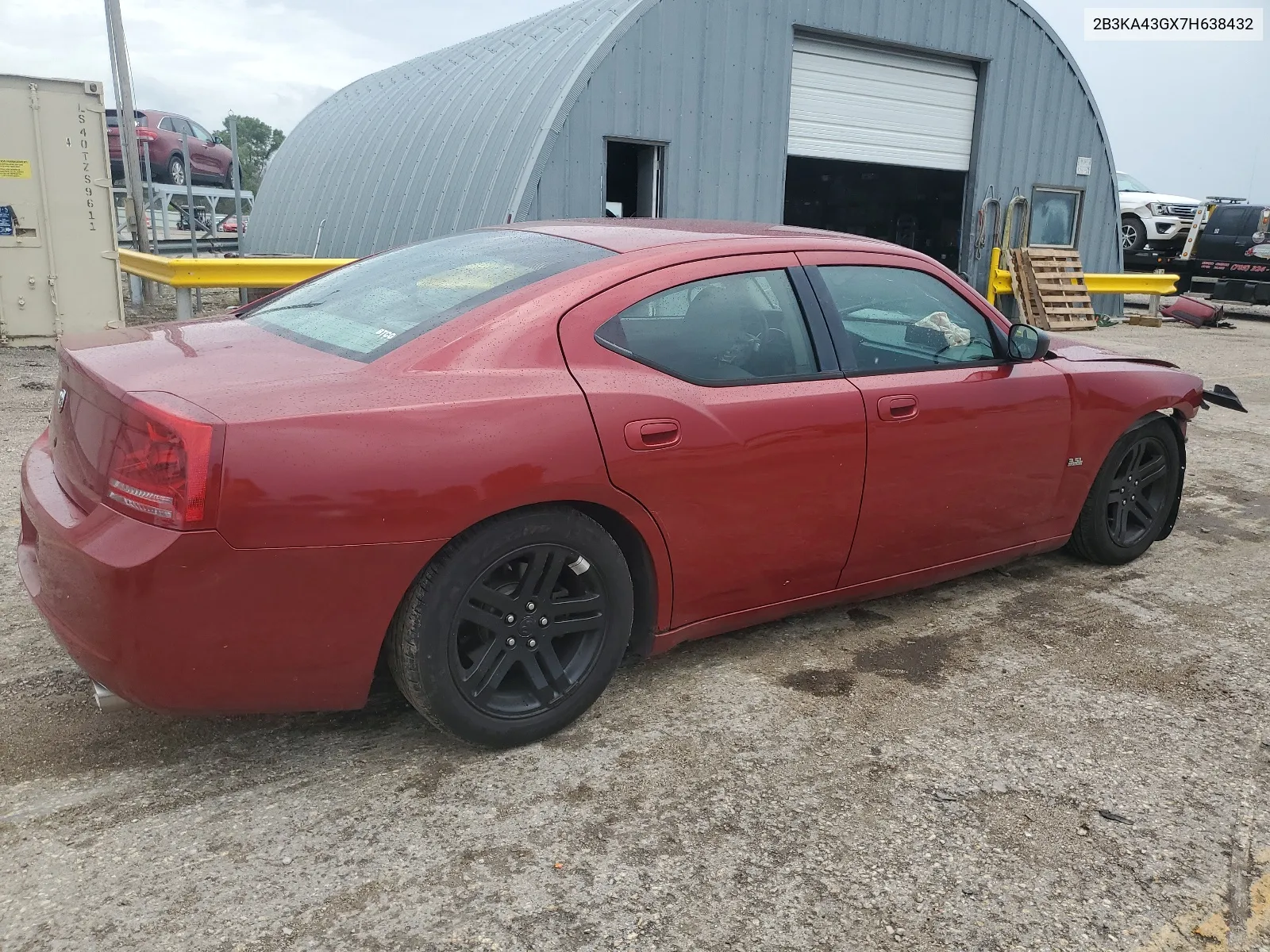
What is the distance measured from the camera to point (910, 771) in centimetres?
289

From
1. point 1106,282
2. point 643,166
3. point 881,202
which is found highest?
point 643,166

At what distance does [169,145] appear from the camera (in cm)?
2045

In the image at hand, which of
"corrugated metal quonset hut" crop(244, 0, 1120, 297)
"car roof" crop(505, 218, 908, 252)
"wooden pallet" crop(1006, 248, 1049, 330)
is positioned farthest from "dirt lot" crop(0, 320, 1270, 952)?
"wooden pallet" crop(1006, 248, 1049, 330)

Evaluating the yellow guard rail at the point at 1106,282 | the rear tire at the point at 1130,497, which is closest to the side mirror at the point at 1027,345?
the rear tire at the point at 1130,497

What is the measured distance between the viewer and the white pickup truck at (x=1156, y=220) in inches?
866

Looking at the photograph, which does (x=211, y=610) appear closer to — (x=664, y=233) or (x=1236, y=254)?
(x=664, y=233)

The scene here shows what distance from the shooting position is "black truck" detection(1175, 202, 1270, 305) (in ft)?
63.4

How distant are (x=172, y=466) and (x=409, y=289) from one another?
1.14 metres

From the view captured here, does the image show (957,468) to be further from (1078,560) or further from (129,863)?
(129,863)

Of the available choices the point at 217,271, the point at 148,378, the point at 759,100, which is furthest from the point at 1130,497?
the point at 759,100

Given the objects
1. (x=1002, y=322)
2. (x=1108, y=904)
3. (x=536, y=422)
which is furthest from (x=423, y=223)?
(x=1108, y=904)

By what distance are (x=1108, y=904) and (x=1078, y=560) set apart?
267cm

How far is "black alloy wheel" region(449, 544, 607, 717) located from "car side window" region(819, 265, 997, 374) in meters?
1.26

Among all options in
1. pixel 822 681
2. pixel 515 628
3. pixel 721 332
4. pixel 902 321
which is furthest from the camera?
pixel 902 321
